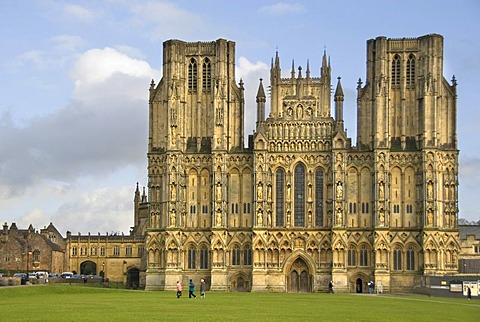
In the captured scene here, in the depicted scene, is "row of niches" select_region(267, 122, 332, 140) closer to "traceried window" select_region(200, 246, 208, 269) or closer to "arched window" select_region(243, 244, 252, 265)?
"arched window" select_region(243, 244, 252, 265)

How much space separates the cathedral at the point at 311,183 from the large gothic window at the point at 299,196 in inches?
5.3

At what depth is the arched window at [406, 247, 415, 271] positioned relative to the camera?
367ft

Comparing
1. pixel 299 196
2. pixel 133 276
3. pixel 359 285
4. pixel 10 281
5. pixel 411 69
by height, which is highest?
pixel 411 69

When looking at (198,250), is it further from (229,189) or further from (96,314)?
(96,314)

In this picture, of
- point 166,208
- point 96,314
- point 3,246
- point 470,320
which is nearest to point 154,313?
point 96,314

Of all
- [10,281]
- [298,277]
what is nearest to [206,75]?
[298,277]

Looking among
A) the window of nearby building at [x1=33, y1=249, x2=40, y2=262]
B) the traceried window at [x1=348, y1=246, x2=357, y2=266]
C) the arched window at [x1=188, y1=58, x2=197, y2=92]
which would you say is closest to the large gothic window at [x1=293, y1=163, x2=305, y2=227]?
the traceried window at [x1=348, y1=246, x2=357, y2=266]

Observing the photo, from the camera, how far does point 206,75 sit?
390 feet

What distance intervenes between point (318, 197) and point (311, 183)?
77.9 inches

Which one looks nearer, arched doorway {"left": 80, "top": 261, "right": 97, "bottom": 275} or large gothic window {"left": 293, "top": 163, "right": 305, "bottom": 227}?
large gothic window {"left": 293, "top": 163, "right": 305, "bottom": 227}

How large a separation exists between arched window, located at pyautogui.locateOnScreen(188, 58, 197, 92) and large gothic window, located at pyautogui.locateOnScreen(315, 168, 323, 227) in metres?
19.3

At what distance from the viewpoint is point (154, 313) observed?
166 ft

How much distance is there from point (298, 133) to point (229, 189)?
36.4 ft

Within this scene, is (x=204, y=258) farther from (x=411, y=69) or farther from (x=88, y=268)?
(x=88, y=268)
